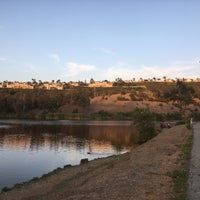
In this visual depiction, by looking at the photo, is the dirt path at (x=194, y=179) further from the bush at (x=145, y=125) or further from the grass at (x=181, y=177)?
the bush at (x=145, y=125)

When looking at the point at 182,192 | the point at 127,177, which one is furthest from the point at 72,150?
the point at 182,192

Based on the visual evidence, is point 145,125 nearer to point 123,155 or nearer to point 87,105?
point 123,155

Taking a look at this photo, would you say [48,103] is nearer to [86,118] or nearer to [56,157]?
[86,118]

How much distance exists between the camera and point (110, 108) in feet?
468

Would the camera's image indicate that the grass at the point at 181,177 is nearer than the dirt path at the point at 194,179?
No

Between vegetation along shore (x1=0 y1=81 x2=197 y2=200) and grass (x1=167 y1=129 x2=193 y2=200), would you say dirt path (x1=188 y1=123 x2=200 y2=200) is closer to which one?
grass (x1=167 y1=129 x2=193 y2=200)

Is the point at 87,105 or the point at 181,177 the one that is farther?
the point at 87,105

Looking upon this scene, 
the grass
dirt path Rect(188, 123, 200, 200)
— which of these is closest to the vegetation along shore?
the grass

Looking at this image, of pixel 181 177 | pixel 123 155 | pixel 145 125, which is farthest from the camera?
pixel 145 125

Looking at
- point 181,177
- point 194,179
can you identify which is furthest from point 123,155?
point 194,179

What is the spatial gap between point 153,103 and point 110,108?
17.4 meters

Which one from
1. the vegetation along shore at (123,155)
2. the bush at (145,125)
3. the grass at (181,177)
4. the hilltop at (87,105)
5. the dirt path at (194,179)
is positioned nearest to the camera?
the dirt path at (194,179)

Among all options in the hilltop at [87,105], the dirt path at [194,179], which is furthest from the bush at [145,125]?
the hilltop at [87,105]

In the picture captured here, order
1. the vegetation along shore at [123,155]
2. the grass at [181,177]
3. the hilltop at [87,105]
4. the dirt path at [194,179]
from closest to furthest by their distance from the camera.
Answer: the dirt path at [194,179] < the grass at [181,177] < the vegetation along shore at [123,155] < the hilltop at [87,105]
